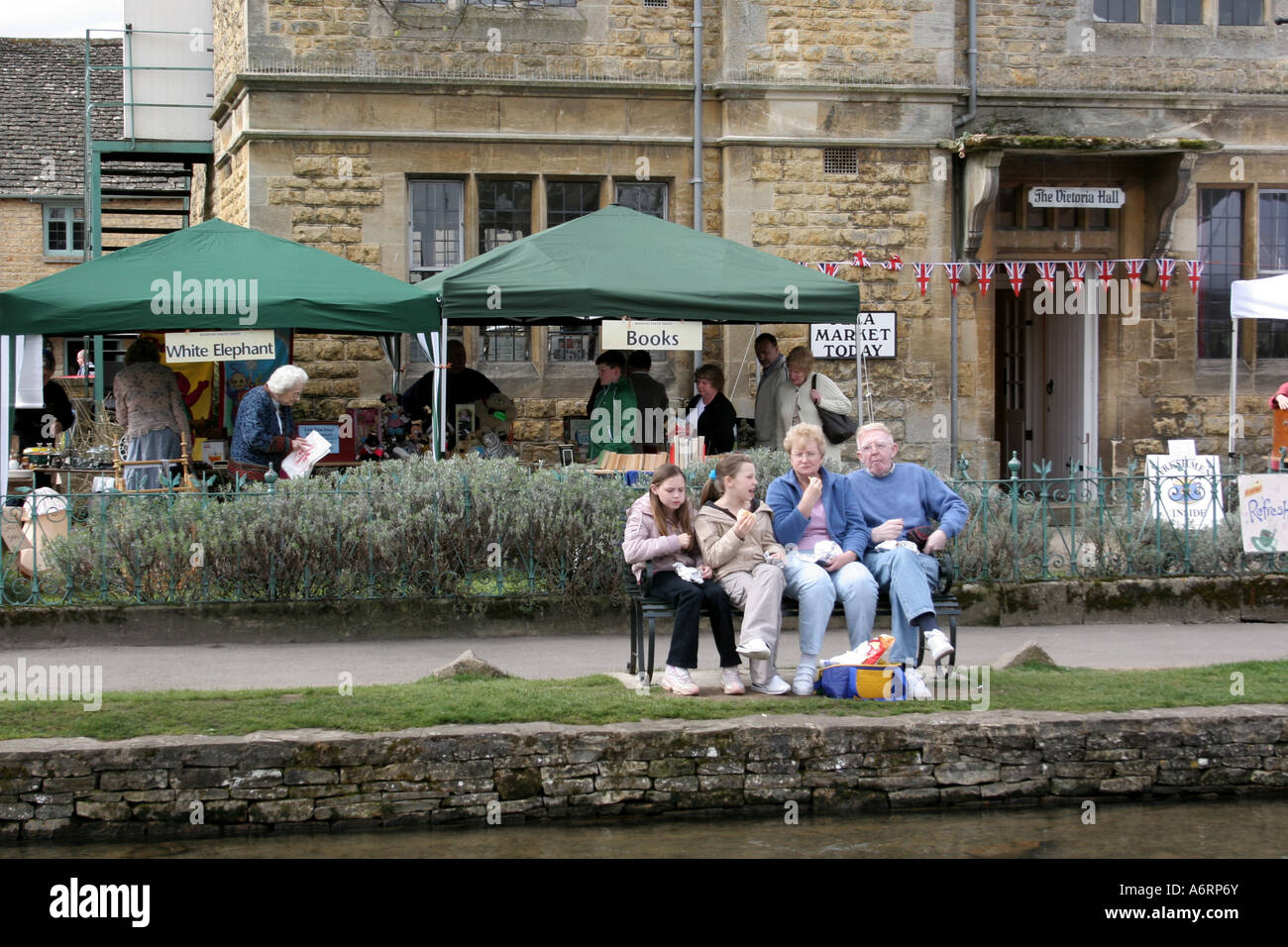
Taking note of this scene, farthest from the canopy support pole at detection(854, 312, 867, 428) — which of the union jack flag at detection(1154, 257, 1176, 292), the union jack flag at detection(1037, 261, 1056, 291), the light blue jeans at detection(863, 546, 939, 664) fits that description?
the light blue jeans at detection(863, 546, 939, 664)

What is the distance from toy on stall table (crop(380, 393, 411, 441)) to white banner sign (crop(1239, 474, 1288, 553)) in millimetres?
7816

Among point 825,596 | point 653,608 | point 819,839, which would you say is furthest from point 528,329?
point 819,839

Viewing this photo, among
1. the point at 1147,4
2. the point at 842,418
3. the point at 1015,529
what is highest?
the point at 1147,4

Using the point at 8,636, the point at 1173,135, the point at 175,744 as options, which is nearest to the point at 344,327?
the point at 8,636

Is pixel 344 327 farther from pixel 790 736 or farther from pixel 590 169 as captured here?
pixel 790 736

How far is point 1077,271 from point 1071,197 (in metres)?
0.86

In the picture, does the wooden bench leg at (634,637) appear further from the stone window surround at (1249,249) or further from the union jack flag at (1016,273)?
the stone window surround at (1249,249)

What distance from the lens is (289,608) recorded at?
32.4 feet

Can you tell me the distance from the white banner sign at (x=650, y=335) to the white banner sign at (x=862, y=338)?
3845mm

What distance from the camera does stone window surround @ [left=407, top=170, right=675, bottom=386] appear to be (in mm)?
16109

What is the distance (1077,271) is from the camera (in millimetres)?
17172

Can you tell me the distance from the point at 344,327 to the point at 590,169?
5098mm

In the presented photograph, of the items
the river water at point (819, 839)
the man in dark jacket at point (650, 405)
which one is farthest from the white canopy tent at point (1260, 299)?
the river water at point (819, 839)

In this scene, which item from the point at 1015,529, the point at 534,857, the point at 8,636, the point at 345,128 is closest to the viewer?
the point at 534,857
